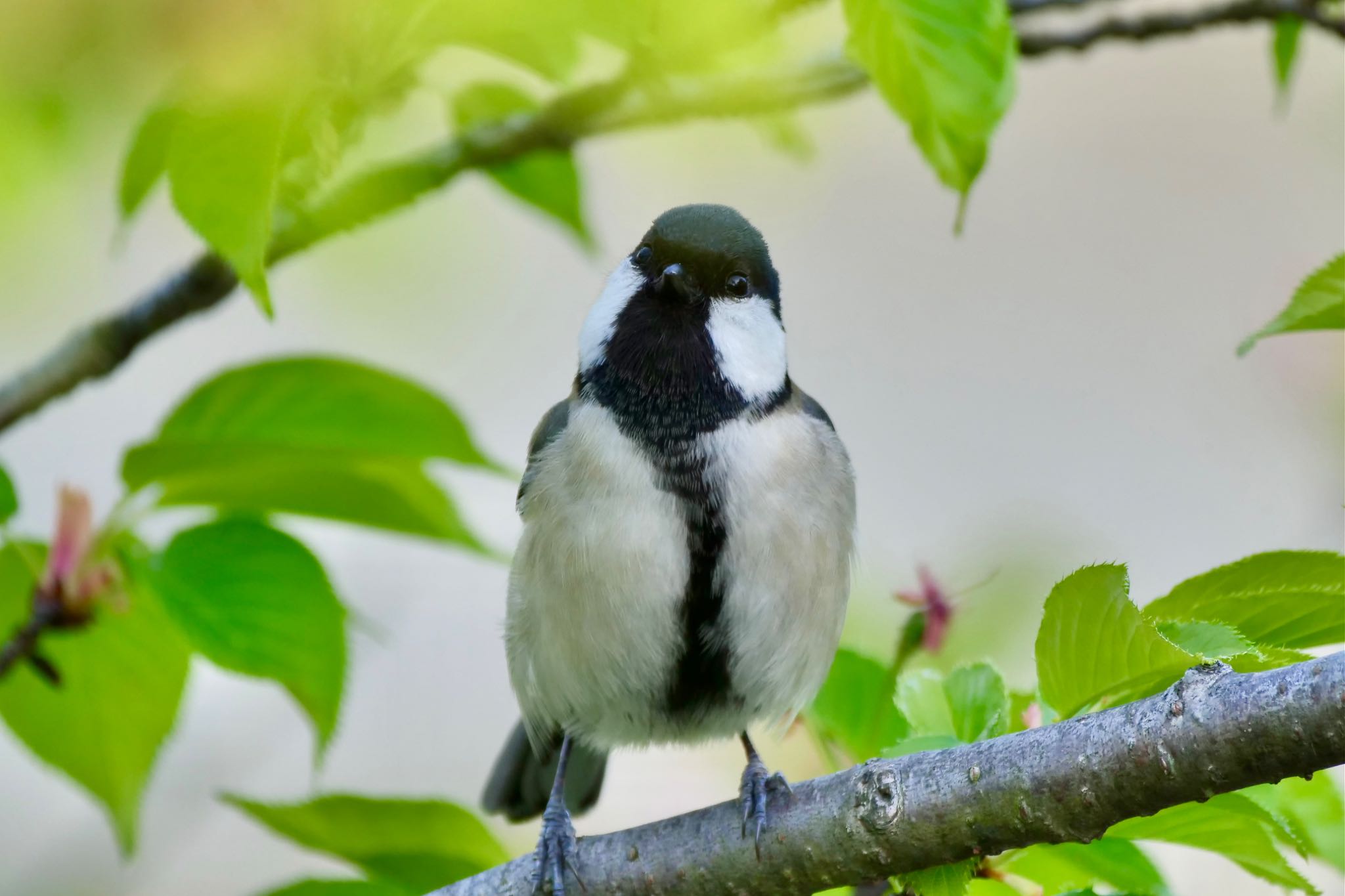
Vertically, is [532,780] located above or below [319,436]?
below

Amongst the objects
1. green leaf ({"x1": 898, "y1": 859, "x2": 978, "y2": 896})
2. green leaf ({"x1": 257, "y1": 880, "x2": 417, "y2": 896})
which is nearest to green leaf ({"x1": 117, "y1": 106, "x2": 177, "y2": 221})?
green leaf ({"x1": 257, "y1": 880, "x2": 417, "y2": 896})

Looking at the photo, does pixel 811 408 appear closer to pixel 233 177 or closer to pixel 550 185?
pixel 550 185

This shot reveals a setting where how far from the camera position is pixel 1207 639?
1173 millimetres

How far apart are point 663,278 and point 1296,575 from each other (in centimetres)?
103

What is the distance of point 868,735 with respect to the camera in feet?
5.46

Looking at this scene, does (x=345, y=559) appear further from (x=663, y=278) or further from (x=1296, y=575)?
(x=1296, y=575)

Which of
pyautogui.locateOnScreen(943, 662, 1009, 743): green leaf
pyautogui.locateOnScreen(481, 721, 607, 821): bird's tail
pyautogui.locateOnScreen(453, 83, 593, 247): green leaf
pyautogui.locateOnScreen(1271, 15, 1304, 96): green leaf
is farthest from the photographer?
pyautogui.locateOnScreen(481, 721, 607, 821): bird's tail

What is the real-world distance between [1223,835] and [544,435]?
1189 millimetres

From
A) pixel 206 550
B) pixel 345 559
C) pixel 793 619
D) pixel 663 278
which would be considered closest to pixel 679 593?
pixel 793 619

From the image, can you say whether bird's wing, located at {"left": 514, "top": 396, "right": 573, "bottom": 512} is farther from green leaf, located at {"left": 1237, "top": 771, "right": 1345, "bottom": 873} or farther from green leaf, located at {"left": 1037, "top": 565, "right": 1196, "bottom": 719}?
green leaf, located at {"left": 1237, "top": 771, "right": 1345, "bottom": 873}

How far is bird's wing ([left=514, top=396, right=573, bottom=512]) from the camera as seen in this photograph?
212cm

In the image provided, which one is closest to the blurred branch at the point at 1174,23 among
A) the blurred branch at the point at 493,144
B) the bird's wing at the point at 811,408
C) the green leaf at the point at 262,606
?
the blurred branch at the point at 493,144

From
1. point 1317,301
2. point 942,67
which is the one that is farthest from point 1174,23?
point 942,67

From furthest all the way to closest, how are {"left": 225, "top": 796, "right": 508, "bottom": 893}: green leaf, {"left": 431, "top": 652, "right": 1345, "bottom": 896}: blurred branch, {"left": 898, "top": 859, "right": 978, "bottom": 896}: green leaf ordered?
{"left": 225, "top": 796, "right": 508, "bottom": 893}: green leaf < {"left": 898, "top": 859, "right": 978, "bottom": 896}: green leaf < {"left": 431, "top": 652, "right": 1345, "bottom": 896}: blurred branch
